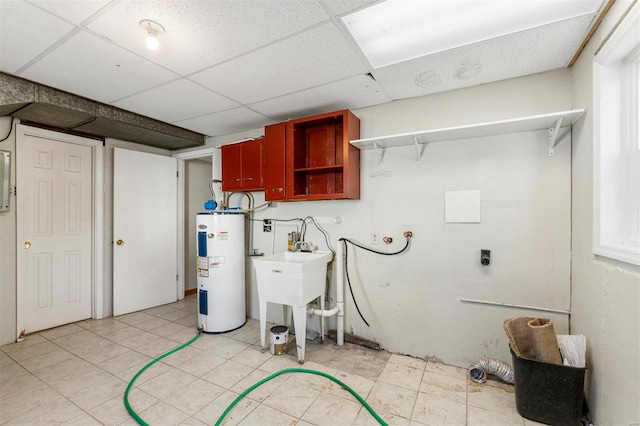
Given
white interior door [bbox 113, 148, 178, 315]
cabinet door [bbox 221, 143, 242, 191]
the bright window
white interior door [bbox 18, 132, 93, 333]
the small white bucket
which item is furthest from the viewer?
white interior door [bbox 113, 148, 178, 315]

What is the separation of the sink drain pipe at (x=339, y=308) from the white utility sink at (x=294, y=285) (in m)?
0.18

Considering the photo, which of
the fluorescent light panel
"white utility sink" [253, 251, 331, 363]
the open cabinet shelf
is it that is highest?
the fluorescent light panel

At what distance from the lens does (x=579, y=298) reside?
1.88m

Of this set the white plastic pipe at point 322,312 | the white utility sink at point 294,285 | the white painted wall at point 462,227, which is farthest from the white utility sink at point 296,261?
the white plastic pipe at point 322,312

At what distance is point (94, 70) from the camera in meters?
2.13

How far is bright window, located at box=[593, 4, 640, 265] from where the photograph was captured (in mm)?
1438

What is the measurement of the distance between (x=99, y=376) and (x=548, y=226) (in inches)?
146

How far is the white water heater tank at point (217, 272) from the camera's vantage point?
314cm

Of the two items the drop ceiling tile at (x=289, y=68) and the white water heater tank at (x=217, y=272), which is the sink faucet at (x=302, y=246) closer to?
the white water heater tank at (x=217, y=272)

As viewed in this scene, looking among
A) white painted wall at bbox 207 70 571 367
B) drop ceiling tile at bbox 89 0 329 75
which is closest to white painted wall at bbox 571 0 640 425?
white painted wall at bbox 207 70 571 367

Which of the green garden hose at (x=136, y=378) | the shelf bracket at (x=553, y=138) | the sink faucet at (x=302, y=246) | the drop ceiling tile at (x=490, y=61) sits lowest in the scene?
the green garden hose at (x=136, y=378)

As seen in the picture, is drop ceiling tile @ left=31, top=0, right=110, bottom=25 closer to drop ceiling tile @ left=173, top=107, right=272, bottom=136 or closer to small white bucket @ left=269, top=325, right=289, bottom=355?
drop ceiling tile @ left=173, top=107, right=272, bottom=136

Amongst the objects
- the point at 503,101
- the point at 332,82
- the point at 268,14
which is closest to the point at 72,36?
the point at 268,14

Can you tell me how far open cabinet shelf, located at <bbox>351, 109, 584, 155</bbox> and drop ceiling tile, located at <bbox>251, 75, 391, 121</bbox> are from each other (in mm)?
428
